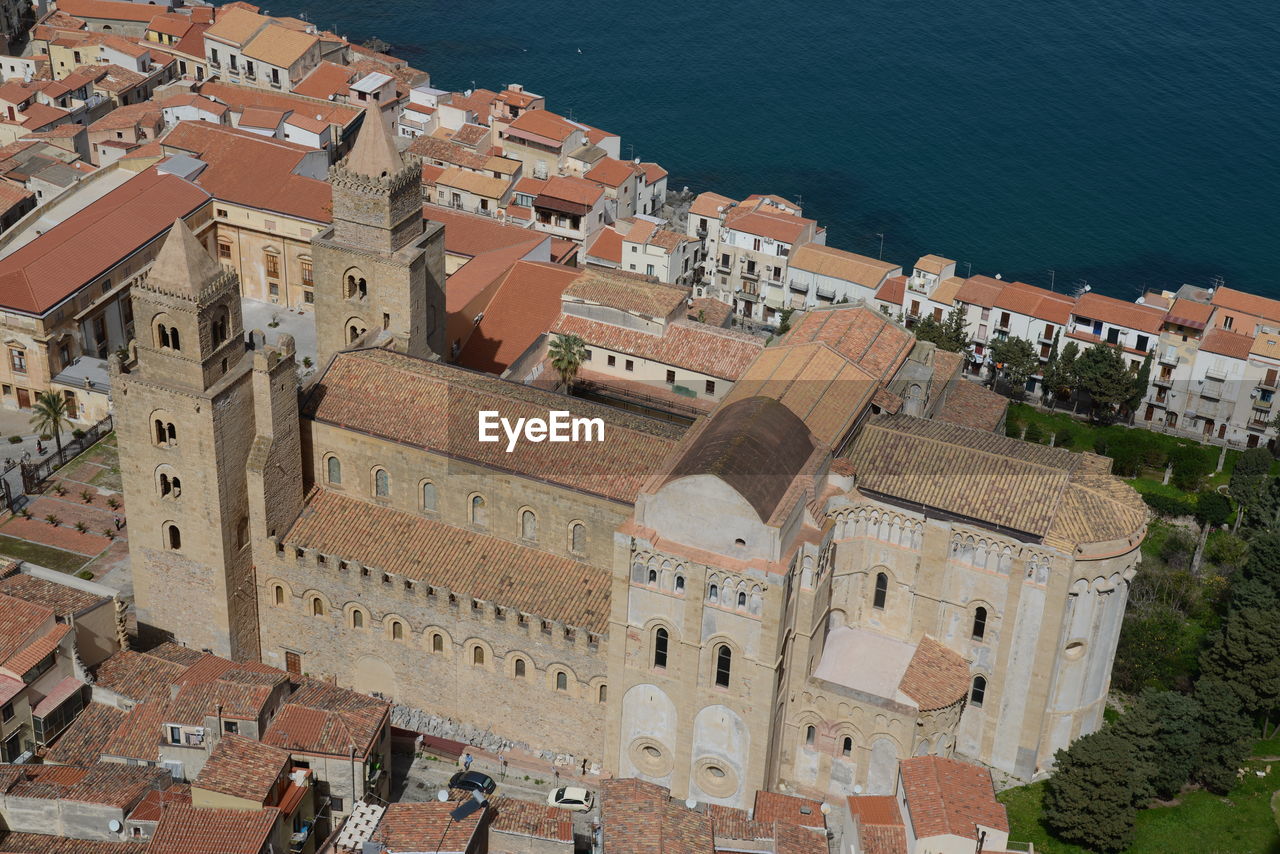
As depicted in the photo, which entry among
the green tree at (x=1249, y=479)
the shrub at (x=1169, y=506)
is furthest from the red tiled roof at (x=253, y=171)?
the green tree at (x=1249, y=479)

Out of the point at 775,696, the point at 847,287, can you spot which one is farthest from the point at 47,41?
the point at 775,696

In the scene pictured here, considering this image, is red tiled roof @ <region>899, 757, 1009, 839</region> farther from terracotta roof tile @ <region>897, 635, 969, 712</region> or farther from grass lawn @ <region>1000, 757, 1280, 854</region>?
grass lawn @ <region>1000, 757, 1280, 854</region>

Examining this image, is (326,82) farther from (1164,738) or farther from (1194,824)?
(1194,824)

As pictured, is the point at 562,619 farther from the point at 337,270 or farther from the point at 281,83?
the point at 281,83

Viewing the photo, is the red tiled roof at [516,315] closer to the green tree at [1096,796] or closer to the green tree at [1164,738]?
the green tree at [1164,738]

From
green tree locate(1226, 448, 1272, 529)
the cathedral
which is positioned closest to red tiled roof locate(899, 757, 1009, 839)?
the cathedral

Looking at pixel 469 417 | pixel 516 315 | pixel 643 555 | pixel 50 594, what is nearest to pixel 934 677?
pixel 643 555
